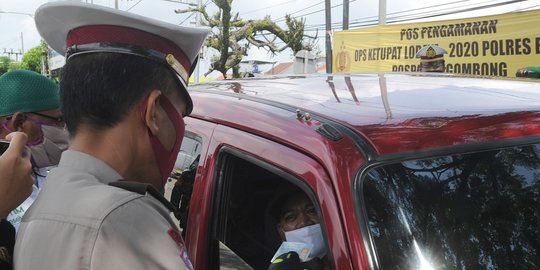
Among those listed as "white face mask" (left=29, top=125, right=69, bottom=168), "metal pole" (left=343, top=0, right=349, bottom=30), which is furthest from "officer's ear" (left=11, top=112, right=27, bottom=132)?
"metal pole" (left=343, top=0, right=349, bottom=30)

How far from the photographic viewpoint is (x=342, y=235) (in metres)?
1.17

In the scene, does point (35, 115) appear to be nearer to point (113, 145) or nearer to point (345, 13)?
point (113, 145)

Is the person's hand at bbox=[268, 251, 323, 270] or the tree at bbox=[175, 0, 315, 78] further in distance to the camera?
the tree at bbox=[175, 0, 315, 78]

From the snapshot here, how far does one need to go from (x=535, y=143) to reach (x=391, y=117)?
446mm

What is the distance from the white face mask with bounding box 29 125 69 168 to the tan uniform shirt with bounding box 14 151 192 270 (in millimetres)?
1464

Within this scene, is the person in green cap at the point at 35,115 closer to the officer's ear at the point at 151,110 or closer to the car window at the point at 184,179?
the car window at the point at 184,179

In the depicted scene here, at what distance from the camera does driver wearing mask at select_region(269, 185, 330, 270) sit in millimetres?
1449

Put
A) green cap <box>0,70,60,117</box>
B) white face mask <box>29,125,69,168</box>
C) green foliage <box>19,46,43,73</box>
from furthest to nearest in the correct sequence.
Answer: green foliage <box>19,46,43,73</box>
white face mask <box>29,125,69,168</box>
green cap <box>0,70,60,117</box>

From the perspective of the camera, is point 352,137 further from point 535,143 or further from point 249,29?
point 249,29

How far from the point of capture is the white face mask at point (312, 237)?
1.52 m

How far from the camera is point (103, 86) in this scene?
3.43ft

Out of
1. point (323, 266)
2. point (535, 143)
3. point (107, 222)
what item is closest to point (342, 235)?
point (323, 266)

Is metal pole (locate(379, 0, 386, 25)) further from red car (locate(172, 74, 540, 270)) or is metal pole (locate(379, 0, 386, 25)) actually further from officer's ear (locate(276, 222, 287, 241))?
officer's ear (locate(276, 222, 287, 241))

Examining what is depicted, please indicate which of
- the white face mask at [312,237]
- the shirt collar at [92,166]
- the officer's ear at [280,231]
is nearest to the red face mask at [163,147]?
the shirt collar at [92,166]
